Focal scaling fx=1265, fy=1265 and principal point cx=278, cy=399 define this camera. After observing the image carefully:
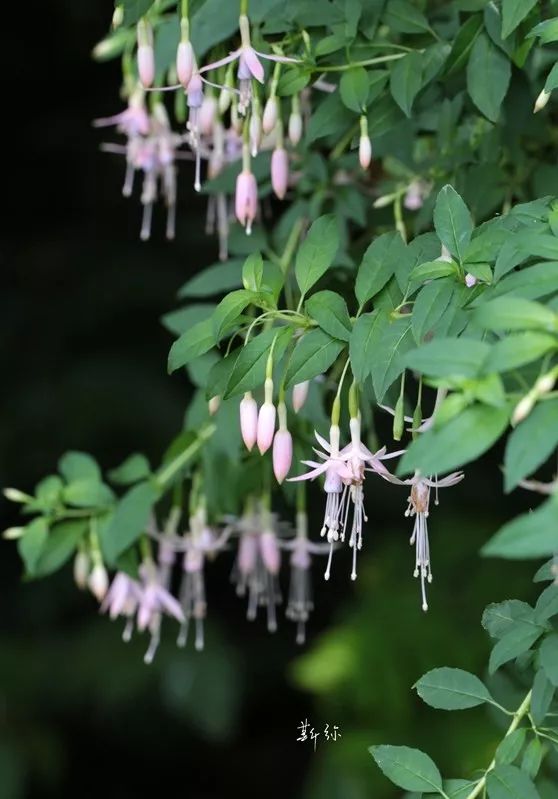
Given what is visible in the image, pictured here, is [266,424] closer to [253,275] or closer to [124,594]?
[253,275]

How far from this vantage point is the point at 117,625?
2426 mm

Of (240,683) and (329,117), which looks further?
(240,683)

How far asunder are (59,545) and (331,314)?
24.3 inches

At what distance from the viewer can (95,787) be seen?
2.58 meters

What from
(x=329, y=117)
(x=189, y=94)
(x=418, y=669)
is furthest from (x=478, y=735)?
(x=189, y=94)

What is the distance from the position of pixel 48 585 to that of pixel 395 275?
172cm

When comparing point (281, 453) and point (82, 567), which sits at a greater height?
point (281, 453)

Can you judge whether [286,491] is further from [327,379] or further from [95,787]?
[95,787]

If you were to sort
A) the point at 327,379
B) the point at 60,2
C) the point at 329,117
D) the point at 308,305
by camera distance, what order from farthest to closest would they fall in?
1. the point at 60,2
2. the point at 327,379
3. the point at 329,117
4. the point at 308,305

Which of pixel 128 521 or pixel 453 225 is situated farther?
pixel 128 521

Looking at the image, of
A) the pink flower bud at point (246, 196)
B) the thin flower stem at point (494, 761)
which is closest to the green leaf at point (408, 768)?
the thin flower stem at point (494, 761)

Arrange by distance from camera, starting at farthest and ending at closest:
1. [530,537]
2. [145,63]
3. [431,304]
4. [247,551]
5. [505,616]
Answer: [247,551]
[145,63]
[505,616]
[431,304]
[530,537]

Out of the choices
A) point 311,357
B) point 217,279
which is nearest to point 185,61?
point 311,357
